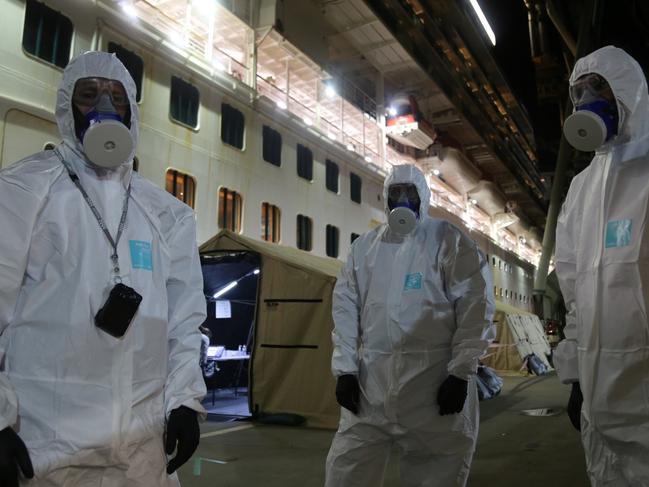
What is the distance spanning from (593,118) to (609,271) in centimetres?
59

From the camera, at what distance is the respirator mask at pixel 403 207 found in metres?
2.65

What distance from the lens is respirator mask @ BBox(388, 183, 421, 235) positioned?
104 inches

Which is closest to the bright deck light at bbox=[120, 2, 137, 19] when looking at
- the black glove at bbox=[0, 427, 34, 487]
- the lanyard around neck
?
the lanyard around neck

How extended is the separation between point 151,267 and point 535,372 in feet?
47.0

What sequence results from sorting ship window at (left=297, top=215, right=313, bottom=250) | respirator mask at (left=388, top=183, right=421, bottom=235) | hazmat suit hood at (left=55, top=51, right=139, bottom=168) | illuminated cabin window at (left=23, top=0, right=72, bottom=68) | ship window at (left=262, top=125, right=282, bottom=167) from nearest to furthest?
hazmat suit hood at (left=55, top=51, right=139, bottom=168) → respirator mask at (left=388, top=183, right=421, bottom=235) → illuminated cabin window at (left=23, top=0, right=72, bottom=68) → ship window at (left=262, top=125, right=282, bottom=167) → ship window at (left=297, top=215, right=313, bottom=250)

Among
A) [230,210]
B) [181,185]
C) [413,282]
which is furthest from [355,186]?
[413,282]

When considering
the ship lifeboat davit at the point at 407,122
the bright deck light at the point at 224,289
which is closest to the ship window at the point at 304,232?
the bright deck light at the point at 224,289

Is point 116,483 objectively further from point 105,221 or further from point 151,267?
point 105,221

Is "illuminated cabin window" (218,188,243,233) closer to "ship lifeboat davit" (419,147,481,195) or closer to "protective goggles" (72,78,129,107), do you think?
"protective goggles" (72,78,129,107)

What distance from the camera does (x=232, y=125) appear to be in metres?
13.4

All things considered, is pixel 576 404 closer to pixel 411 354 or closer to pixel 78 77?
pixel 411 354

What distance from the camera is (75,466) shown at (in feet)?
4.15

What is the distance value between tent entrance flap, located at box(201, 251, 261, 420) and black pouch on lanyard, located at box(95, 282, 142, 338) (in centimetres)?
538

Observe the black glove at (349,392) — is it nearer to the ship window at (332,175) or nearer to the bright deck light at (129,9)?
the bright deck light at (129,9)
